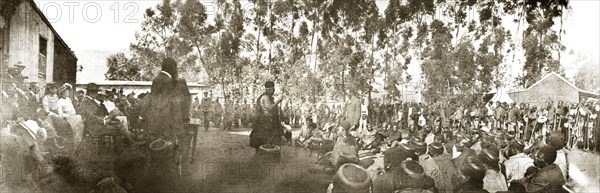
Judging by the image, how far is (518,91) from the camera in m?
6.93

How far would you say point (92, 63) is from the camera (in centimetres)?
454

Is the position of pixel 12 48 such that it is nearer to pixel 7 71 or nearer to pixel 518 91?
pixel 7 71

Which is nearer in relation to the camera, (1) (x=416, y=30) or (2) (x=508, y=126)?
(1) (x=416, y=30)

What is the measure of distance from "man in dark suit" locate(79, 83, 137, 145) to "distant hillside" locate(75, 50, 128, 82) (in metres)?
0.20

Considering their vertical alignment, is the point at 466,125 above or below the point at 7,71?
below

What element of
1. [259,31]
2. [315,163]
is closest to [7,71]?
[259,31]

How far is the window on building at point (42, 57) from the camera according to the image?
14.7ft

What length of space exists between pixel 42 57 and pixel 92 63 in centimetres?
59

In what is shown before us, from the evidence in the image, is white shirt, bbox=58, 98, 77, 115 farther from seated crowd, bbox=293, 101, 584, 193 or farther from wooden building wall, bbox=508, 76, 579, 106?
wooden building wall, bbox=508, 76, 579, 106

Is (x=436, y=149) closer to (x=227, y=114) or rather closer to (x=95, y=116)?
(x=227, y=114)

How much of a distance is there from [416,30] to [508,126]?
3571 mm

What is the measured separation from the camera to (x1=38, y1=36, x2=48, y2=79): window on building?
177 inches

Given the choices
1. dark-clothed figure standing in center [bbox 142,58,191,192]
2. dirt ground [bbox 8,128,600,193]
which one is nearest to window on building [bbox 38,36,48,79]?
dirt ground [bbox 8,128,600,193]

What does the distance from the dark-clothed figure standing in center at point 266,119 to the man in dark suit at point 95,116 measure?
1.41 meters
